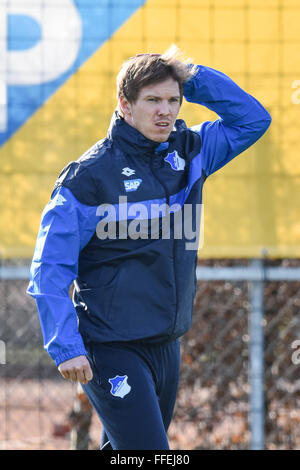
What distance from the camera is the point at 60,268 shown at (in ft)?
9.01

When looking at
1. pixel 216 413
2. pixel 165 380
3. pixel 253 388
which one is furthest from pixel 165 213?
pixel 216 413

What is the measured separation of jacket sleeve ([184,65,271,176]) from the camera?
3.18 meters

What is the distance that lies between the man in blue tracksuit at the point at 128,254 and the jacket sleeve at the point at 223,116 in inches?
7.3

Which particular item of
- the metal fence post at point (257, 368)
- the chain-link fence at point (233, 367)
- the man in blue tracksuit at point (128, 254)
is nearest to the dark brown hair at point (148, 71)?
the man in blue tracksuit at point (128, 254)

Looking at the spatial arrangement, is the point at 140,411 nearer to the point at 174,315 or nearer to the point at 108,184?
the point at 174,315

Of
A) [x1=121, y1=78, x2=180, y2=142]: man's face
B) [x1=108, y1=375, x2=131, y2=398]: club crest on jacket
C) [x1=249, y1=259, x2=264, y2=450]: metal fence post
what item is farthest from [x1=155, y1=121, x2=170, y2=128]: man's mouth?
[x1=249, y1=259, x2=264, y2=450]: metal fence post

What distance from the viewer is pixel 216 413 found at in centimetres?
482

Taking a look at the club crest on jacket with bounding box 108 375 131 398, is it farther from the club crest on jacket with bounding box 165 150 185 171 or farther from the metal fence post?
the metal fence post

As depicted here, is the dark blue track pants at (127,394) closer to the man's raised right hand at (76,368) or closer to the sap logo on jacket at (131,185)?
the man's raised right hand at (76,368)

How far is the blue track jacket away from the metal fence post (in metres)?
1.25

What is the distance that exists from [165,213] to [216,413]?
2255 mm

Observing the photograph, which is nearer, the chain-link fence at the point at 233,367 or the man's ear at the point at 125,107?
the man's ear at the point at 125,107

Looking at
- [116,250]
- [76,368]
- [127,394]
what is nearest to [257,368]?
[127,394]

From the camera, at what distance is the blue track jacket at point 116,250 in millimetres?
2756
